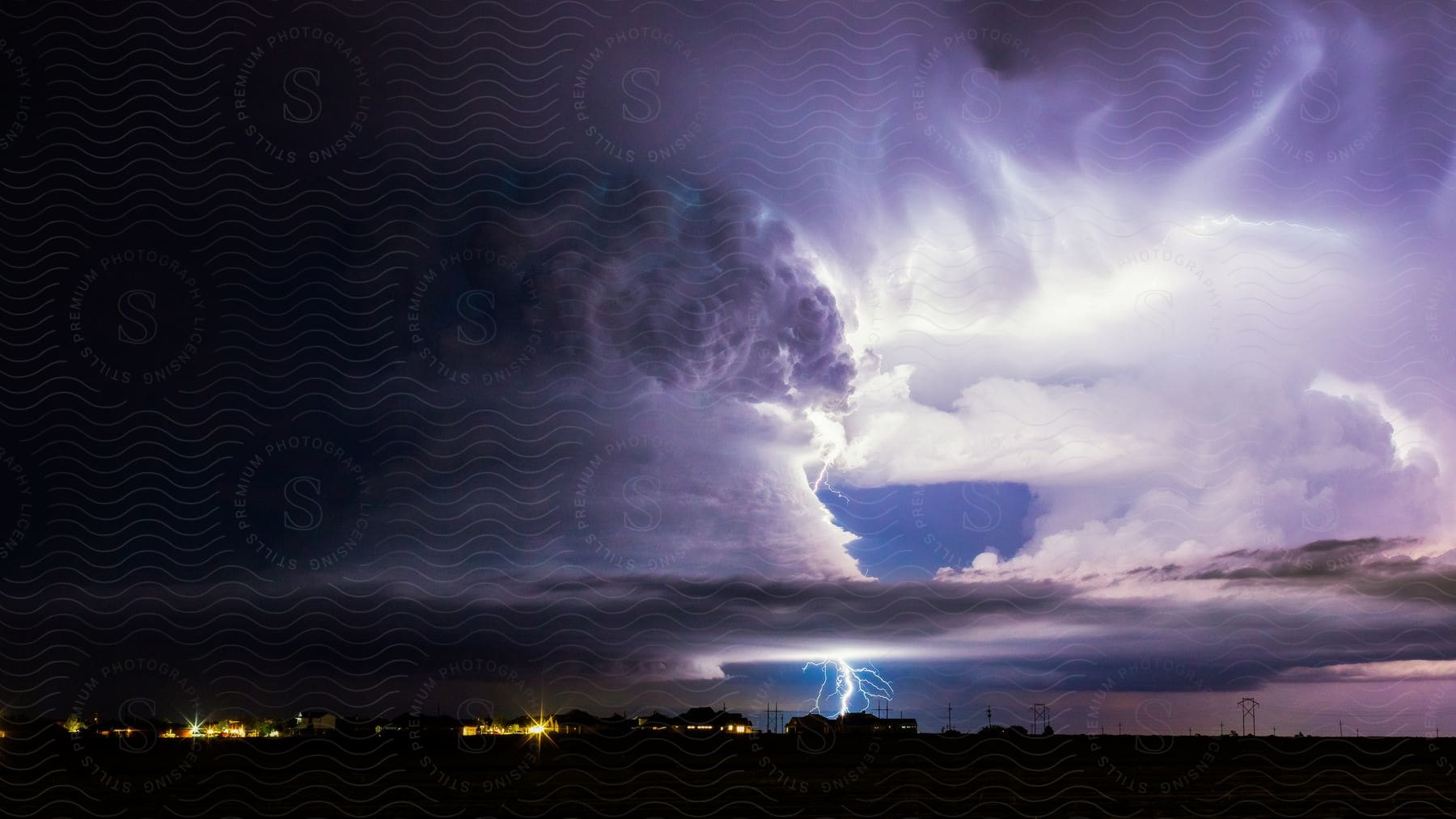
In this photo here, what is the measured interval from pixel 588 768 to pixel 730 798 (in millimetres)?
9087

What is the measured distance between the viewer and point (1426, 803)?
27.2 meters

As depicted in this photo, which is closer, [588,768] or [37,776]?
[37,776]

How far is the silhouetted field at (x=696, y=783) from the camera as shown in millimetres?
25594

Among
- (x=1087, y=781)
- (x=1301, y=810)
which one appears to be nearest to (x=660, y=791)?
(x=1087, y=781)

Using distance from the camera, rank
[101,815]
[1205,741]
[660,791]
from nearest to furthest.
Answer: [101,815] → [660,791] → [1205,741]

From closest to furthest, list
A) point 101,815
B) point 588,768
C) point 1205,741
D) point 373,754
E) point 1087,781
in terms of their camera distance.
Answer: point 101,815
point 1087,781
point 588,768
point 373,754
point 1205,741

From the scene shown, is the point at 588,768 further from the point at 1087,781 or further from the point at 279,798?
the point at 1087,781

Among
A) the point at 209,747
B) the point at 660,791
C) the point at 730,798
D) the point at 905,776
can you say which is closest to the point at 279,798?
the point at 660,791

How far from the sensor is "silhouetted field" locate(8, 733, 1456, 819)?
25.6 m

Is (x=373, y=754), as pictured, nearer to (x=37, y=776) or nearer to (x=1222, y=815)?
(x=37, y=776)

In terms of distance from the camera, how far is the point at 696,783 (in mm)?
31234

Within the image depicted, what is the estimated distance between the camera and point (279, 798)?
2731cm

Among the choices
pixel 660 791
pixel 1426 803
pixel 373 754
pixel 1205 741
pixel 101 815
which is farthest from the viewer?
pixel 1205 741

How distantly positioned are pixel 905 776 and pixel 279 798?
17.9m
